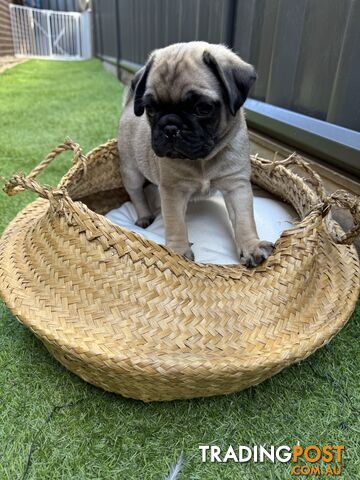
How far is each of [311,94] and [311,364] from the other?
1420mm

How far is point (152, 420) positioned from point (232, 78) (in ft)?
3.57

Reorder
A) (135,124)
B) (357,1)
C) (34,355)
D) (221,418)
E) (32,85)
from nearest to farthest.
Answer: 1. (221,418)
2. (34,355)
3. (357,1)
4. (135,124)
5. (32,85)

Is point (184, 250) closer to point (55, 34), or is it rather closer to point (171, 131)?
point (171, 131)

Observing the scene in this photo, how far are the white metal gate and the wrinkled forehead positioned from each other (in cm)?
1401

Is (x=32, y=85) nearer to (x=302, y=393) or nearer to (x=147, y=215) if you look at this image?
(x=147, y=215)

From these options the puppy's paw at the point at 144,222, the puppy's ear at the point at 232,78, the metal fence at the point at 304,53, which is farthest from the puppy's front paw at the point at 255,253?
the puppy's paw at the point at 144,222

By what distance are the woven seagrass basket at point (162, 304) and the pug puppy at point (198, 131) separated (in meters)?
0.19

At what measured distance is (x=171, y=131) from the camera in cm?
136

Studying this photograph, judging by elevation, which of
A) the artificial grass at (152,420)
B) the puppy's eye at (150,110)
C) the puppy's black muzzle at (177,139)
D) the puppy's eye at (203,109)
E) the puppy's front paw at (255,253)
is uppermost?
the puppy's eye at (203,109)

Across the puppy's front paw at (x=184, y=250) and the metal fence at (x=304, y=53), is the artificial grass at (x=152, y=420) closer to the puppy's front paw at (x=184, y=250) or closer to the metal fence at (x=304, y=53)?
the puppy's front paw at (x=184, y=250)

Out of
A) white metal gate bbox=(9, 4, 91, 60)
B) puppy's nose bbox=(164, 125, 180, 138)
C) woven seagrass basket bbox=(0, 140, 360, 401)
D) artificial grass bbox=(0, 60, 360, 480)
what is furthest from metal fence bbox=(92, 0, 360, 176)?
white metal gate bbox=(9, 4, 91, 60)

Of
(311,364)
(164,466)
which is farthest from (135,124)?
(164,466)

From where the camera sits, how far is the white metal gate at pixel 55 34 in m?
13.9

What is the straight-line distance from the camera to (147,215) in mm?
2148
